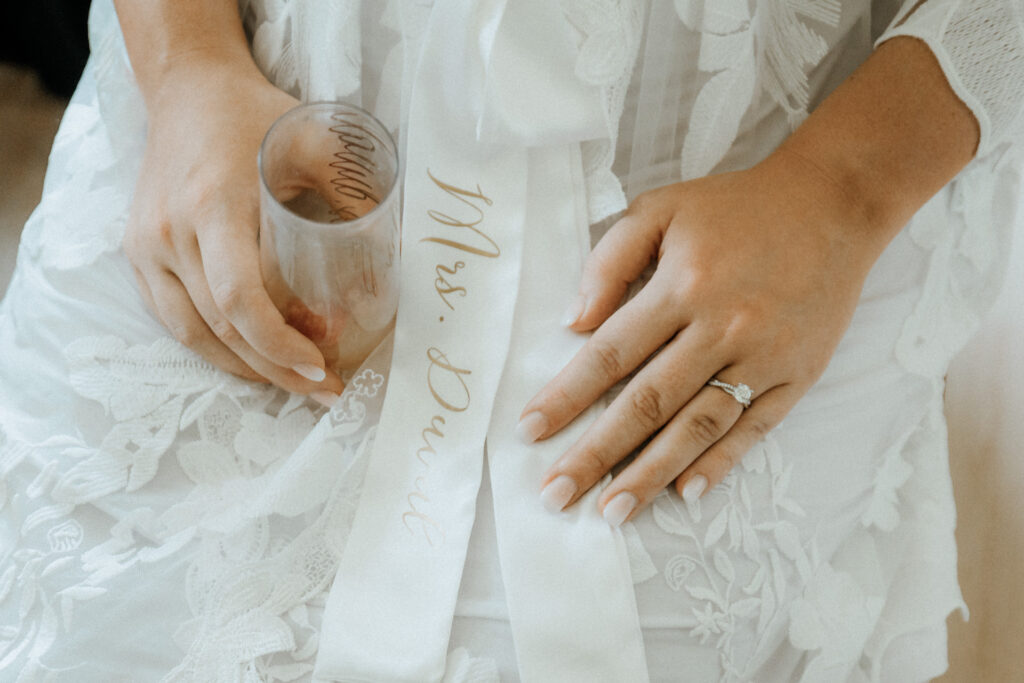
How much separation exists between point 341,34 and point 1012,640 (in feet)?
3.59

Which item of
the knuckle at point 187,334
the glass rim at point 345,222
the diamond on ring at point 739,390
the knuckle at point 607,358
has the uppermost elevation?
the glass rim at point 345,222

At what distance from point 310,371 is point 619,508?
0.78 ft

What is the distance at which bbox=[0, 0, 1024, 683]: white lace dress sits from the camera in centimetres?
57

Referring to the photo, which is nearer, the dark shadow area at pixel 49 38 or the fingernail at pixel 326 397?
the fingernail at pixel 326 397

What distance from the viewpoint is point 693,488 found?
0.60 metres

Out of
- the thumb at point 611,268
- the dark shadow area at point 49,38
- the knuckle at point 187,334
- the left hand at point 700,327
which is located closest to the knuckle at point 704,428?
the left hand at point 700,327

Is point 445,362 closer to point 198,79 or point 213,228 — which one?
Result: point 213,228

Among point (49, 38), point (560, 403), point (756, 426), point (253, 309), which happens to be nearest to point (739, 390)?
point (756, 426)

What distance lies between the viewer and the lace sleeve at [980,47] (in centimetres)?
64

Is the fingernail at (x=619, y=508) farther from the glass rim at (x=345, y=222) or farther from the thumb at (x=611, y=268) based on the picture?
the glass rim at (x=345, y=222)

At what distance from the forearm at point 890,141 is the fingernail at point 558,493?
11.7 inches

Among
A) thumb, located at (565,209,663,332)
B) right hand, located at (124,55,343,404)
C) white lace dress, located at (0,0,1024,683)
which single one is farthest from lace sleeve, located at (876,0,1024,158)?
right hand, located at (124,55,343,404)

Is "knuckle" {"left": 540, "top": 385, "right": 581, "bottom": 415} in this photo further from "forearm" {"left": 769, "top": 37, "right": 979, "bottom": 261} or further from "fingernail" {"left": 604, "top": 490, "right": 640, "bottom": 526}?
"forearm" {"left": 769, "top": 37, "right": 979, "bottom": 261}

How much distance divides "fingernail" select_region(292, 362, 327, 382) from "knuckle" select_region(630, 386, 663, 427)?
8.8 inches
